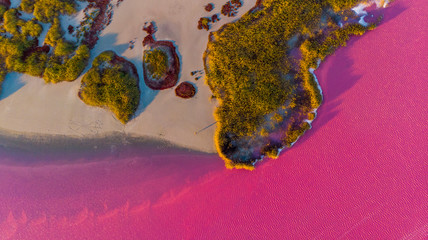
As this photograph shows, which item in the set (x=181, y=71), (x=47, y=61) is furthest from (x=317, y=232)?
(x=47, y=61)

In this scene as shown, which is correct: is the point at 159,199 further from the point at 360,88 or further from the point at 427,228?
the point at 427,228

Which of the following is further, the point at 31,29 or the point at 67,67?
the point at 31,29

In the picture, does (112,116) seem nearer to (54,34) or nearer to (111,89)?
→ (111,89)

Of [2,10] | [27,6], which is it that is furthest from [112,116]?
[2,10]

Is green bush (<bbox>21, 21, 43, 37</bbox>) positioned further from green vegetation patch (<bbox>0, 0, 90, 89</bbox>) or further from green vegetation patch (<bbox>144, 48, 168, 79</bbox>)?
green vegetation patch (<bbox>144, 48, 168, 79</bbox>)

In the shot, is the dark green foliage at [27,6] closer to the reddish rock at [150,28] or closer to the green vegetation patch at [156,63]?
the reddish rock at [150,28]
